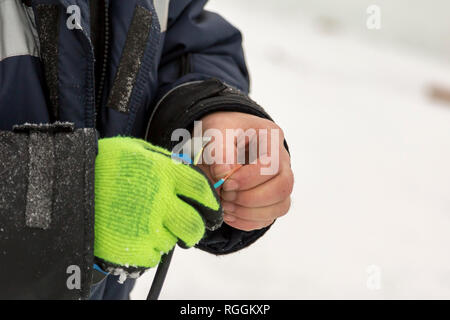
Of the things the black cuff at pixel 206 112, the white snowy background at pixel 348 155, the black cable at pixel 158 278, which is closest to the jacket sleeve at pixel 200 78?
the black cuff at pixel 206 112

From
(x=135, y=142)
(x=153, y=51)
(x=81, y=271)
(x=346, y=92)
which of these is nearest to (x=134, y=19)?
(x=153, y=51)

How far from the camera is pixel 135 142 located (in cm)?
39

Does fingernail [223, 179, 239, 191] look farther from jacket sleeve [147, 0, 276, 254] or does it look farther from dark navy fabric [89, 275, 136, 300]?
dark navy fabric [89, 275, 136, 300]

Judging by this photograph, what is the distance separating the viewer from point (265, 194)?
485mm

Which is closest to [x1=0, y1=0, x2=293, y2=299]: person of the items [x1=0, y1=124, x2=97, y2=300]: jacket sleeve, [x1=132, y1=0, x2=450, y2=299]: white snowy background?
[x1=0, y1=124, x2=97, y2=300]: jacket sleeve

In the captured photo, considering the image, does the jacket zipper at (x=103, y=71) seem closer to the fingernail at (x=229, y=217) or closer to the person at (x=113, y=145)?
the person at (x=113, y=145)

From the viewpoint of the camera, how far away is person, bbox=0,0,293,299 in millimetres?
323

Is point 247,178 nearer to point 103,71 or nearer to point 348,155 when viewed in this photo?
point 103,71

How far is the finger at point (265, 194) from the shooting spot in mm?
485

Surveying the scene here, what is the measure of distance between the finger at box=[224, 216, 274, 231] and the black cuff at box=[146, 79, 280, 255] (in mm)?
29

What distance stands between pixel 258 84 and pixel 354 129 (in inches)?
19.9

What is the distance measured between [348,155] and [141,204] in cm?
142

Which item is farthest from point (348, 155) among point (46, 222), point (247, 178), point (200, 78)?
point (46, 222)

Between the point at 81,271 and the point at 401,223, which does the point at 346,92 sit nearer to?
the point at 401,223
